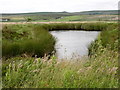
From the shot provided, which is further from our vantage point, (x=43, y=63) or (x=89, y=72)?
(x=43, y=63)

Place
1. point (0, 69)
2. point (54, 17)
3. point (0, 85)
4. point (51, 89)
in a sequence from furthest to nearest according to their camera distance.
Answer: point (54, 17) < point (0, 69) < point (0, 85) < point (51, 89)

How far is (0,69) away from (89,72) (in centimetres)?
252

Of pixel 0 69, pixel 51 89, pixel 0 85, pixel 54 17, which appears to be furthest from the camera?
pixel 54 17

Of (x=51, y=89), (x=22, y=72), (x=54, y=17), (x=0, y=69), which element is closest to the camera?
(x=51, y=89)

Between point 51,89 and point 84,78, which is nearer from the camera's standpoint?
point 51,89

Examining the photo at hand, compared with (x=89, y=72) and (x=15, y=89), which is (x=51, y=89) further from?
(x=89, y=72)

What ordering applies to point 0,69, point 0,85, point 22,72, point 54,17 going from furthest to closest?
point 54,17, point 0,69, point 22,72, point 0,85

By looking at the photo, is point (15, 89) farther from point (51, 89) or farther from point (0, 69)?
point (0, 69)

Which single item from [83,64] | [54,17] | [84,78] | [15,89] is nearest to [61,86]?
[84,78]

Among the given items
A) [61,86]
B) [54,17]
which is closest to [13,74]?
[61,86]

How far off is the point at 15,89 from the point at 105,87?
2022 millimetres

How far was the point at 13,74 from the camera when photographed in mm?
6133

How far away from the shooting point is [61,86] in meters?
5.45

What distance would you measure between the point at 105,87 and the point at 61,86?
3.19 feet
